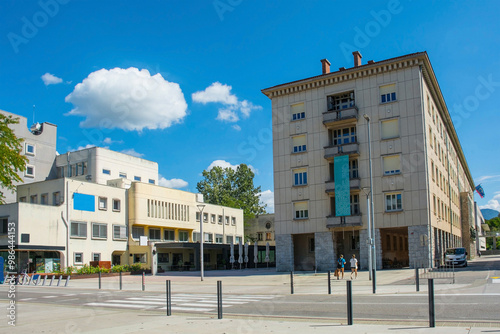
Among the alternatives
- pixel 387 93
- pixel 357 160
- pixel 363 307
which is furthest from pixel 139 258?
pixel 363 307

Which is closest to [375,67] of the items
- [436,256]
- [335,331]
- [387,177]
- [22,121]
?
[387,177]

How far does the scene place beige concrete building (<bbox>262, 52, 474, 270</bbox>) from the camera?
40688mm

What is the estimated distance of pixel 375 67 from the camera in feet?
139

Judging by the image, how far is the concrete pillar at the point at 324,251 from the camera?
143 ft

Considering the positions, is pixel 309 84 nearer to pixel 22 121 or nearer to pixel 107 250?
pixel 107 250

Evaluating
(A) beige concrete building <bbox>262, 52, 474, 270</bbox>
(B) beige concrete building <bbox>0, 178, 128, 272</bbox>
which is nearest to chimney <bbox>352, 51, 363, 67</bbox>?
(A) beige concrete building <bbox>262, 52, 474, 270</bbox>

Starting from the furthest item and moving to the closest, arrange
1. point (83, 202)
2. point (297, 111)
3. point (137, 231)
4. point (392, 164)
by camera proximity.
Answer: point (137, 231), point (83, 202), point (297, 111), point (392, 164)

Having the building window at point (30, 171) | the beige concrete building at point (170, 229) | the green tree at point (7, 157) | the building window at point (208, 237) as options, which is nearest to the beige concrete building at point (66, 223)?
the beige concrete building at point (170, 229)

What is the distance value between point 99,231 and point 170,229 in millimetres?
11432

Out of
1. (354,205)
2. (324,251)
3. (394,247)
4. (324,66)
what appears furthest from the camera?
(394,247)

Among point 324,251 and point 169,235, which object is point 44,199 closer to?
point 169,235

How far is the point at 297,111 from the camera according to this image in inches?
1850

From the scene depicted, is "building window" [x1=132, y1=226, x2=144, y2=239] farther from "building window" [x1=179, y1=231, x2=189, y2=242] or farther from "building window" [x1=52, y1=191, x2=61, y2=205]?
"building window" [x1=52, y1=191, x2=61, y2=205]

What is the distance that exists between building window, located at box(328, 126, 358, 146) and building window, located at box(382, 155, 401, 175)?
3942 millimetres
